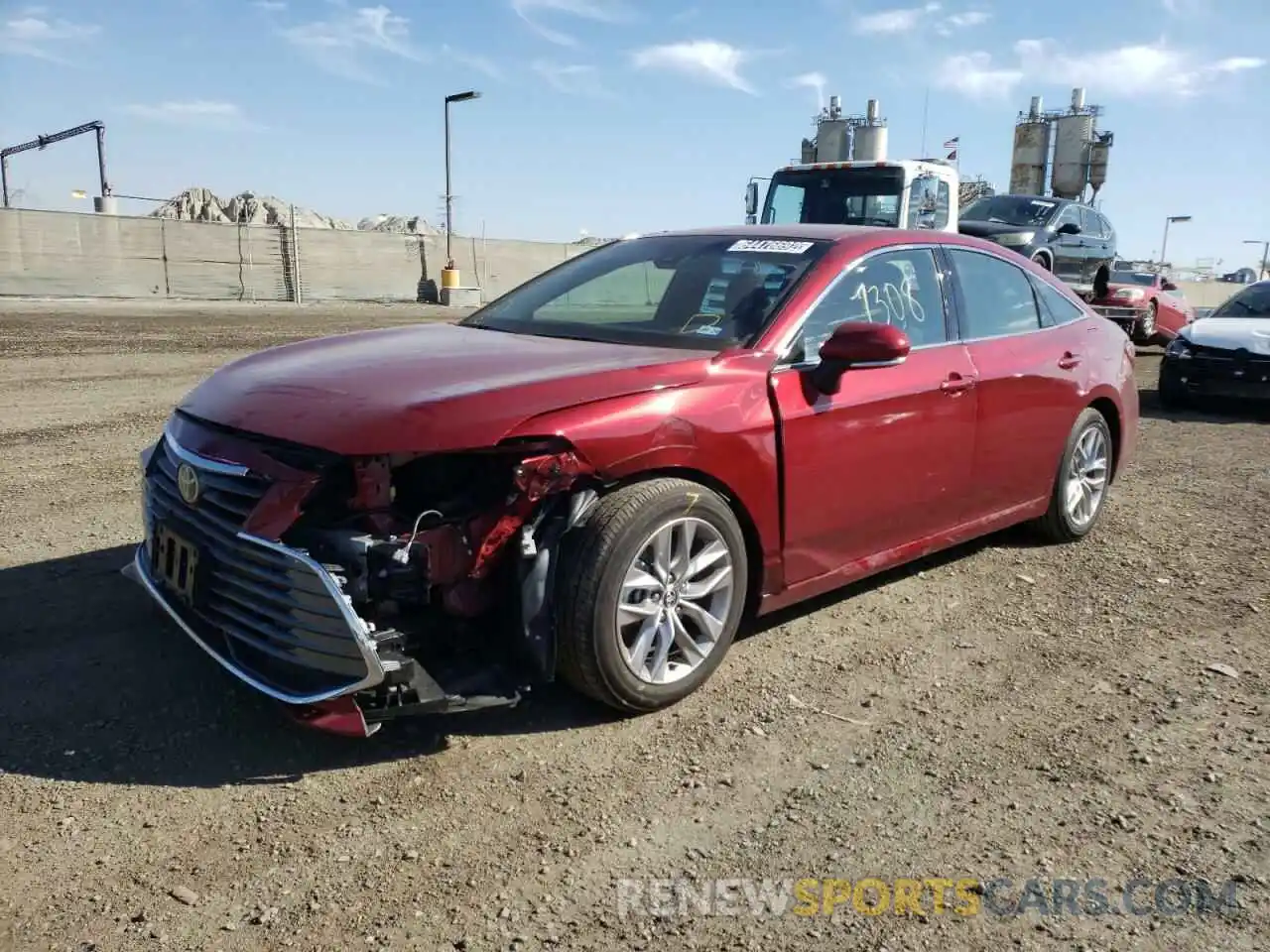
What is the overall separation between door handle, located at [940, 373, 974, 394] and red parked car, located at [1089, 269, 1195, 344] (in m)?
11.3

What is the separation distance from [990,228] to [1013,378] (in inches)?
420

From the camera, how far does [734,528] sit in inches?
137

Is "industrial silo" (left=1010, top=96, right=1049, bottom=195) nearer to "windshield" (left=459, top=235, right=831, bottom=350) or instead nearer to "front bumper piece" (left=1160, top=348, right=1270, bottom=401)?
"front bumper piece" (left=1160, top=348, right=1270, bottom=401)

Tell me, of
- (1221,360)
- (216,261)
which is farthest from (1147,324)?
(216,261)

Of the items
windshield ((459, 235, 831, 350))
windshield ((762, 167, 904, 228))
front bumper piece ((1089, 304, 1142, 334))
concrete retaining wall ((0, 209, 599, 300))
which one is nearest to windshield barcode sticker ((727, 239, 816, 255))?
windshield ((459, 235, 831, 350))

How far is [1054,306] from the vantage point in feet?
17.4

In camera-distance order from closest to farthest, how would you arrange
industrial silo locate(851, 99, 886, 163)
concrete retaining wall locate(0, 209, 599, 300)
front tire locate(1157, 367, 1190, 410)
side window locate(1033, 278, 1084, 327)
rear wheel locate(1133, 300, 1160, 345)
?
side window locate(1033, 278, 1084, 327), front tire locate(1157, 367, 1190, 410), rear wheel locate(1133, 300, 1160, 345), concrete retaining wall locate(0, 209, 599, 300), industrial silo locate(851, 99, 886, 163)

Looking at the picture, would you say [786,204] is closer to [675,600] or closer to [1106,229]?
[1106,229]

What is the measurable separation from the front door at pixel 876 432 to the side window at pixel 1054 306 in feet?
3.20

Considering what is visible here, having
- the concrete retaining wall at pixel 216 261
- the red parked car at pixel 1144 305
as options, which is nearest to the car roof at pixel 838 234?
the red parked car at pixel 1144 305

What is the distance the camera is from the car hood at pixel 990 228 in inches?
559

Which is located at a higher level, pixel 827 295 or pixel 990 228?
pixel 990 228

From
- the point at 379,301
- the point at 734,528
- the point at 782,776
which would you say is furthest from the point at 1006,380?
the point at 379,301

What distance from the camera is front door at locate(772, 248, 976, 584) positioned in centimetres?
374
